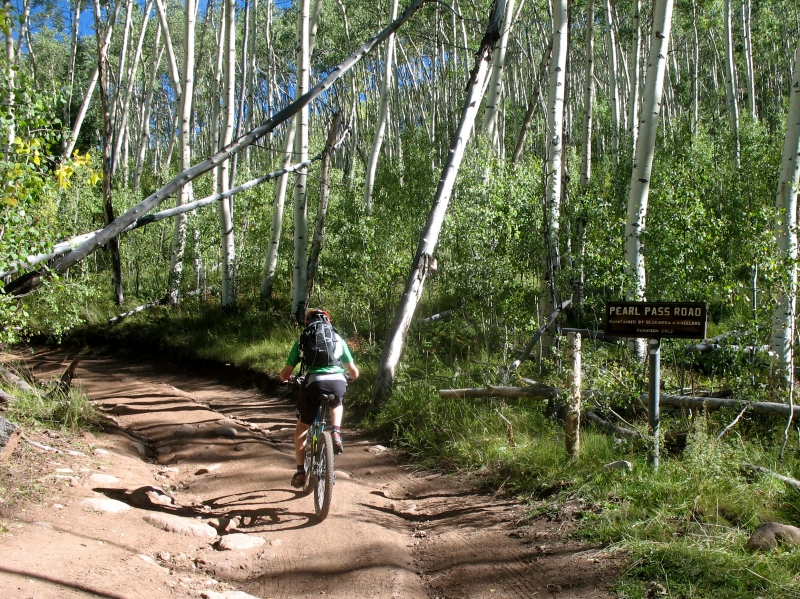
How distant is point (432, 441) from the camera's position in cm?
783

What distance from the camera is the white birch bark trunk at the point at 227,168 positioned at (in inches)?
606

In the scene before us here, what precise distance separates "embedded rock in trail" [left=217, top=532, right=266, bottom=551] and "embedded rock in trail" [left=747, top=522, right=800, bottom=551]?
11.8 ft

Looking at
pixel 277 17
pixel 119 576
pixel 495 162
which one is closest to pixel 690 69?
pixel 277 17

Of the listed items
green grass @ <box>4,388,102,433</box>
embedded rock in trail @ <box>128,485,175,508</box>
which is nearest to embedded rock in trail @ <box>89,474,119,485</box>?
embedded rock in trail @ <box>128,485,175,508</box>

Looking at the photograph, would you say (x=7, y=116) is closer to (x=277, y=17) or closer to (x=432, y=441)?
(x=432, y=441)

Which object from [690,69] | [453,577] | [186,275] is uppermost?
[690,69]

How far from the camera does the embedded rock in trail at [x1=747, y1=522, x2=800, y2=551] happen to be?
402cm

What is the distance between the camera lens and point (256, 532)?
5.43m

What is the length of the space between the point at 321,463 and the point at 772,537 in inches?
135

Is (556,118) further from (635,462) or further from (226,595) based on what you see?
(226,595)

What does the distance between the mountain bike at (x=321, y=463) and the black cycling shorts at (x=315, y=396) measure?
0.14ft

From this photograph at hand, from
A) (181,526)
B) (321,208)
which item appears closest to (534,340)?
(181,526)

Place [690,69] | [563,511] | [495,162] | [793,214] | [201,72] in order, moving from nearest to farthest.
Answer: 1. [563,511]
2. [793,214]
3. [495,162]
4. [690,69]
5. [201,72]

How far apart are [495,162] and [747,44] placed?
651 inches
